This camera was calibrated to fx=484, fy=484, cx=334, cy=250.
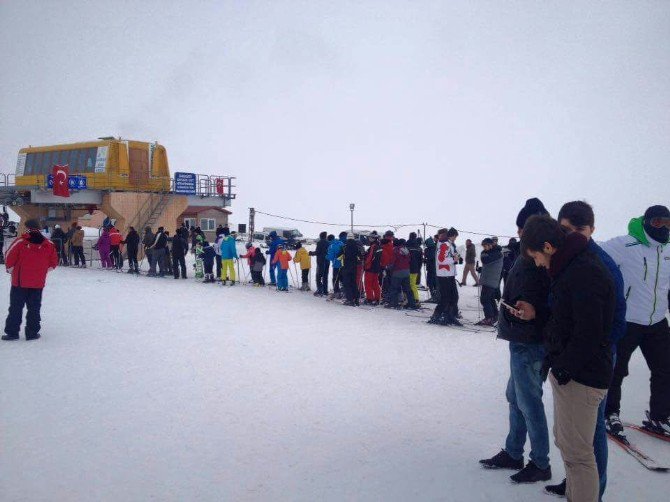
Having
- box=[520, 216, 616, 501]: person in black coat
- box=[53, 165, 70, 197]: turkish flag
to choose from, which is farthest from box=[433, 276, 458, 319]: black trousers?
box=[53, 165, 70, 197]: turkish flag

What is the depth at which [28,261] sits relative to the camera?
788 centimetres

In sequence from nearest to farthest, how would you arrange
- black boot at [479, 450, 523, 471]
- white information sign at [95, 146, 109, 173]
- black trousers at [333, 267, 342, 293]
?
1. black boot at [479, 450, 523, 471]
2. black trousers at [333, 267, 342, 293]
3. white information sign at [95, 146, 109, 173]

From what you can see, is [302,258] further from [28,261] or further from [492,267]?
[28,261]

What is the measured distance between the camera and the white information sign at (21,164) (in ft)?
95.9

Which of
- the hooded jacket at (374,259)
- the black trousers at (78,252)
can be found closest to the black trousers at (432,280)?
the hooded jacket at (374,259)

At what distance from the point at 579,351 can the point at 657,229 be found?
2.35 meters

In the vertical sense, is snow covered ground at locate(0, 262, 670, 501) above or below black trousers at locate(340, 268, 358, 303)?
below

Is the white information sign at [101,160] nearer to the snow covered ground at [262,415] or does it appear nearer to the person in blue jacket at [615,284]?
the snow covered ground at [262,415]

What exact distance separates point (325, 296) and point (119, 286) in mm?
6578

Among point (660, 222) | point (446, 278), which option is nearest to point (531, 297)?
point (660, 222)

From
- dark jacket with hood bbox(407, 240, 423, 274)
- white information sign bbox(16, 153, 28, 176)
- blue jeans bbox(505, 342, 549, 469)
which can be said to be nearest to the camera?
blue jeans bbox(505, 342, 549, 469)

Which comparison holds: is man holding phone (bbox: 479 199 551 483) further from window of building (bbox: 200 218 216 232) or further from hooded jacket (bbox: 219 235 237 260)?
window of building (bbox: 200 218 216 232)

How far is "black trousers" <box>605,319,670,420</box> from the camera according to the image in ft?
15.2

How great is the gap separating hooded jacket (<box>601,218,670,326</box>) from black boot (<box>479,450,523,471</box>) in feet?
6.04
